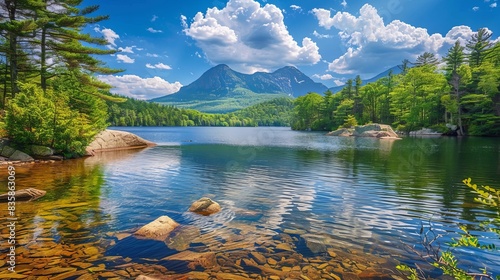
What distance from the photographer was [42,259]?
7770mm

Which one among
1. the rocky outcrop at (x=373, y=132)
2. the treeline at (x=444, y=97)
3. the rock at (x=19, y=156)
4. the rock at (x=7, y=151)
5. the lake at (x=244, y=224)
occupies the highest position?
the treeline at (x=444, y=97)

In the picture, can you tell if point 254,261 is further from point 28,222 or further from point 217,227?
point 28,222

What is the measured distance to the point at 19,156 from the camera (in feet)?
85.9

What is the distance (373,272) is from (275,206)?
6.67 m

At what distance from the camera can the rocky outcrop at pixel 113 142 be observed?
134ft

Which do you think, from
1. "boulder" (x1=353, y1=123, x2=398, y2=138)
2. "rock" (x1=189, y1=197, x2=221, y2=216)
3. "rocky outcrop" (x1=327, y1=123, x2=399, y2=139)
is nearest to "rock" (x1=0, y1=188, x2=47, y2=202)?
"rock" (x1=189, y1=197, x2=221, y2=216)

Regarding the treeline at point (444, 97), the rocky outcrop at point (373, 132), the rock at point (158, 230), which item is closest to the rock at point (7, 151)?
the rock at point (158, 230)

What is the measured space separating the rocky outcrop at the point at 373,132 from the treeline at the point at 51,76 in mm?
65949

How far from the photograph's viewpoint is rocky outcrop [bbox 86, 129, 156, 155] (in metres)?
41.0

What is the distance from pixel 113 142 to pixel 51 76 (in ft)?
46.5

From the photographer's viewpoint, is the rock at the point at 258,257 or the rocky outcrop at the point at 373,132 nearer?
the rock at the point at 258,257

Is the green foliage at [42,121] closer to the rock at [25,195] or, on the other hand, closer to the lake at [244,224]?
the lake at [244,224]

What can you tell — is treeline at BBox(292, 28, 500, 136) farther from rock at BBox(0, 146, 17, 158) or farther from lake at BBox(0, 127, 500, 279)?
rock at BBox(0, 146, 17, 158)

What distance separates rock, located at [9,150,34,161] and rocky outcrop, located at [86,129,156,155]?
11.0 metres
